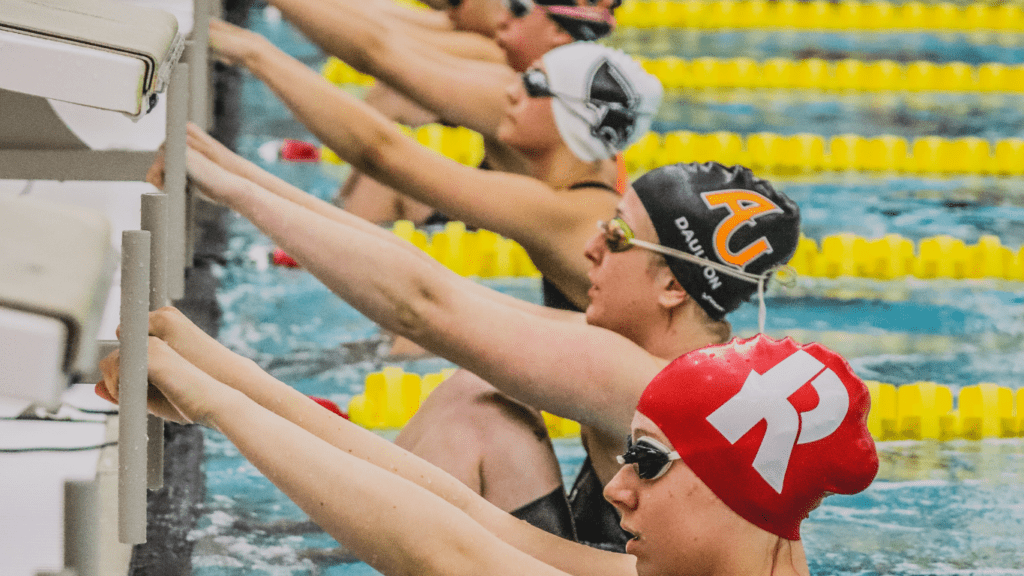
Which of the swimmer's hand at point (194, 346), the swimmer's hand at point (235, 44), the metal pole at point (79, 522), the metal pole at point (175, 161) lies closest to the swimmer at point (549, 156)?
the swimmer's hand at point (235, 44)

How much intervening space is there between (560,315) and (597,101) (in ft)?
2.97

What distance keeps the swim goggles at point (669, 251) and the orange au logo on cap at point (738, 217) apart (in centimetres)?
2

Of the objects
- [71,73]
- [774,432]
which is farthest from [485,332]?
[71,73]

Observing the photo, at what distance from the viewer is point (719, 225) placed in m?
2.64

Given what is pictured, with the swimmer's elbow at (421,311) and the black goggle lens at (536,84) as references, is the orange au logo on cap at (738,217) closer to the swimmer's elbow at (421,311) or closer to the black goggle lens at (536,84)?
the swimmer's elbow at (421,311)

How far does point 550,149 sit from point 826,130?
4.23 metres

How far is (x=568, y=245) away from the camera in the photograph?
3453 millimetres

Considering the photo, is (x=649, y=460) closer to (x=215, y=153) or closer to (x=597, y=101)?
(x=215, y=153)

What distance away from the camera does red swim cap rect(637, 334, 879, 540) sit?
69.4 inches

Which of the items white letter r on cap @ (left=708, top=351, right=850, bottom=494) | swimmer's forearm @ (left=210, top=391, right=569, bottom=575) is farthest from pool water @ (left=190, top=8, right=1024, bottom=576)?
white letter r on cap @ (left=708, top=351, right=850, bottom=494)

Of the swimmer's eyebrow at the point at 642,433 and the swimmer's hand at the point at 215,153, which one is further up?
the swimmer's hand at the point at 215,153

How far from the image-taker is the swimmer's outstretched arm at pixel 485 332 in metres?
2.54

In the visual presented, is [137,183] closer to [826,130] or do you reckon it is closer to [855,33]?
[826,130]

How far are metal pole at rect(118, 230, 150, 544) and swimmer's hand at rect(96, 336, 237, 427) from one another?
116 millimetres
